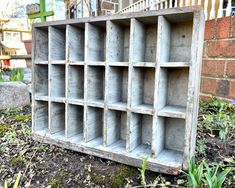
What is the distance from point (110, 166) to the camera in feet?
3.04

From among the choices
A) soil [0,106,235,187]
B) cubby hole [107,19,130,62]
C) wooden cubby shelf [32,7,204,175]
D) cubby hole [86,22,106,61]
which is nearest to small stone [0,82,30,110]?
soil [0,106,235,187]

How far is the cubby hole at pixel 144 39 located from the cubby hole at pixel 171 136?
0.26m

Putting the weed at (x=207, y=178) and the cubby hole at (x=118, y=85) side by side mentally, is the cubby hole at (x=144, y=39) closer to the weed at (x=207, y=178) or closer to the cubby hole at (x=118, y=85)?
the cubby hole at (x=118, y=85)

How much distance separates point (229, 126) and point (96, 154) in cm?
71

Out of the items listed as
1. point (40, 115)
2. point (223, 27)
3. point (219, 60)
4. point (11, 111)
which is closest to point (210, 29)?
point (223, 27)

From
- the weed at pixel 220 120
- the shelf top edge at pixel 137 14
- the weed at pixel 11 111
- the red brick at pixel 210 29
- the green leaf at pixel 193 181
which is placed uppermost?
the red brick at pixel 210 29

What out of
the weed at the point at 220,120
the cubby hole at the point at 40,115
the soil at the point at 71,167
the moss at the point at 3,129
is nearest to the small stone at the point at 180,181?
the soil at the point at 71,167

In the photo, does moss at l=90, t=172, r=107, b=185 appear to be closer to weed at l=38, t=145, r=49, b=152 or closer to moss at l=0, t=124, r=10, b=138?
weed at l=38, t=145, r=49, b=152

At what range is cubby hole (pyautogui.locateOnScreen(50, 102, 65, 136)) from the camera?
1.12 metres

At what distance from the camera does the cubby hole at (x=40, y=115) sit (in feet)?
3.81

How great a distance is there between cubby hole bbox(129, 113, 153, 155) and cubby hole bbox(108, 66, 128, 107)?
0.09m

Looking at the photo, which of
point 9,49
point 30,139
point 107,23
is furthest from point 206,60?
point 9,49

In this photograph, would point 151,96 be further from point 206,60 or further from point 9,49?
point 9,49

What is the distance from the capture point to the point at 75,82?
1073mm
